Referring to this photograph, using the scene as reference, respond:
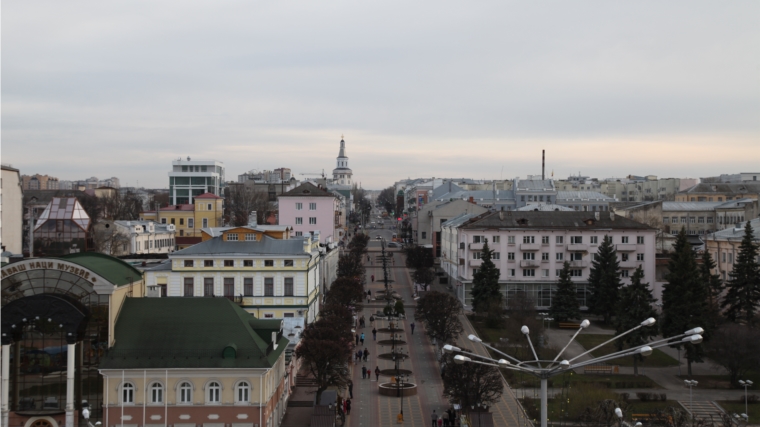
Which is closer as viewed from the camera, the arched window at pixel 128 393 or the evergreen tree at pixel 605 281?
the arched window at pixel 128 393

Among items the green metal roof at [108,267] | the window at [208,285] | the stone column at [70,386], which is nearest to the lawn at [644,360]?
the window at [208,285]

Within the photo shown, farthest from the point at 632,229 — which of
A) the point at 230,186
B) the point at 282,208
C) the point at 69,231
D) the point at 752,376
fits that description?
the point at 230,186

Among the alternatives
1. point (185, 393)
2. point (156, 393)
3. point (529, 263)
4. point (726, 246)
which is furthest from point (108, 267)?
point (726, 246)

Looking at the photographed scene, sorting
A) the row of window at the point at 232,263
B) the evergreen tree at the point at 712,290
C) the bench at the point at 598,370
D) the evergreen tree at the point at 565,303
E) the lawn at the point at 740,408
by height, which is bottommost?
the lawn at the point at 740,408

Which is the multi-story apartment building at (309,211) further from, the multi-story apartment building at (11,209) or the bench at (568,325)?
the bench at (568,325)

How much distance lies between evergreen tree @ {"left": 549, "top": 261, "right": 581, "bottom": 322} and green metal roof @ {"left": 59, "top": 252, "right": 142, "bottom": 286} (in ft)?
122

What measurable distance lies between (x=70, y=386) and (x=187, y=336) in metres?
Result: 4.90

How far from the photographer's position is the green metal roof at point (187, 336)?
33.4 m

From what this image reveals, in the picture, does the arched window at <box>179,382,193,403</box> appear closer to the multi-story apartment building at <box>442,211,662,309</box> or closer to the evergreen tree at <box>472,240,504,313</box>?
the evergreen tree at <box>472,240,504,313</box>

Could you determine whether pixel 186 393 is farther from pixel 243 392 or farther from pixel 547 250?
pixel 547 250

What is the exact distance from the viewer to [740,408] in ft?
135

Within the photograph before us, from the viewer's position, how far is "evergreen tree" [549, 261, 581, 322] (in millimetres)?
65000

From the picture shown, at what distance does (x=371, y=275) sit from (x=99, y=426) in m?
67.7

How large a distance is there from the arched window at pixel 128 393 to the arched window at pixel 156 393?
0.77 m
